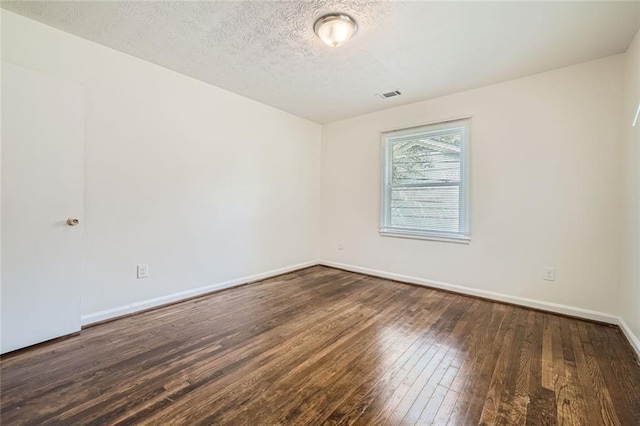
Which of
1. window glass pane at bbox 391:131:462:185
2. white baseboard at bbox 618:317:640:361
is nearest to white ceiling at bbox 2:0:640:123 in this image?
window glass pane at bbox 391:131:462:185

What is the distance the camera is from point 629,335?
7.36 ft

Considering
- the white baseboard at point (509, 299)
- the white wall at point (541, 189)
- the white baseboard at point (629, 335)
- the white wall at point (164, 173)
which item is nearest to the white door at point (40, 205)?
the white wall at point (164, 173)

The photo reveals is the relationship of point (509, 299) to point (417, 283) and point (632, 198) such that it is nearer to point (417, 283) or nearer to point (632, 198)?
point (417, 283)

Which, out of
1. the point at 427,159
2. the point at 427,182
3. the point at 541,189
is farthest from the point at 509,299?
the point at 427,159

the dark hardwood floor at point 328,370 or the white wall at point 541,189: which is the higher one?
the white wall at point 541,189

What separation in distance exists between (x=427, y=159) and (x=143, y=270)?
360 centimetres

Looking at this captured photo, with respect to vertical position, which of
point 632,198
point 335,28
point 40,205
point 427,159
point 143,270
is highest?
point 335,28

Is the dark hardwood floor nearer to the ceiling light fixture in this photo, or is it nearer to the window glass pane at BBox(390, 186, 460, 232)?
the window glass pane at BBox(390, 186, 460, 232)

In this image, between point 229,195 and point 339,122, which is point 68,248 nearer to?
point 229,195

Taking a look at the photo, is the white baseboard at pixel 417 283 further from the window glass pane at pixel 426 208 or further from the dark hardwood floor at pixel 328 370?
the window glass pane at pixel 426 208

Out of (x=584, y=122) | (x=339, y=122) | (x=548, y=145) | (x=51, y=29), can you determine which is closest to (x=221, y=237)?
(x=51, y=29)

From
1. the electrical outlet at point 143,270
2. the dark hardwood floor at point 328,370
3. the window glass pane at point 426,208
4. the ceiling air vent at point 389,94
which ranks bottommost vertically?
the dark hardwood floor at point 328,370

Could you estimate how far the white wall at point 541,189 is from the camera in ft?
8.55

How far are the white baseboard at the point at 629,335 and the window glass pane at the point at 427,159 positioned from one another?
195 centimetres
